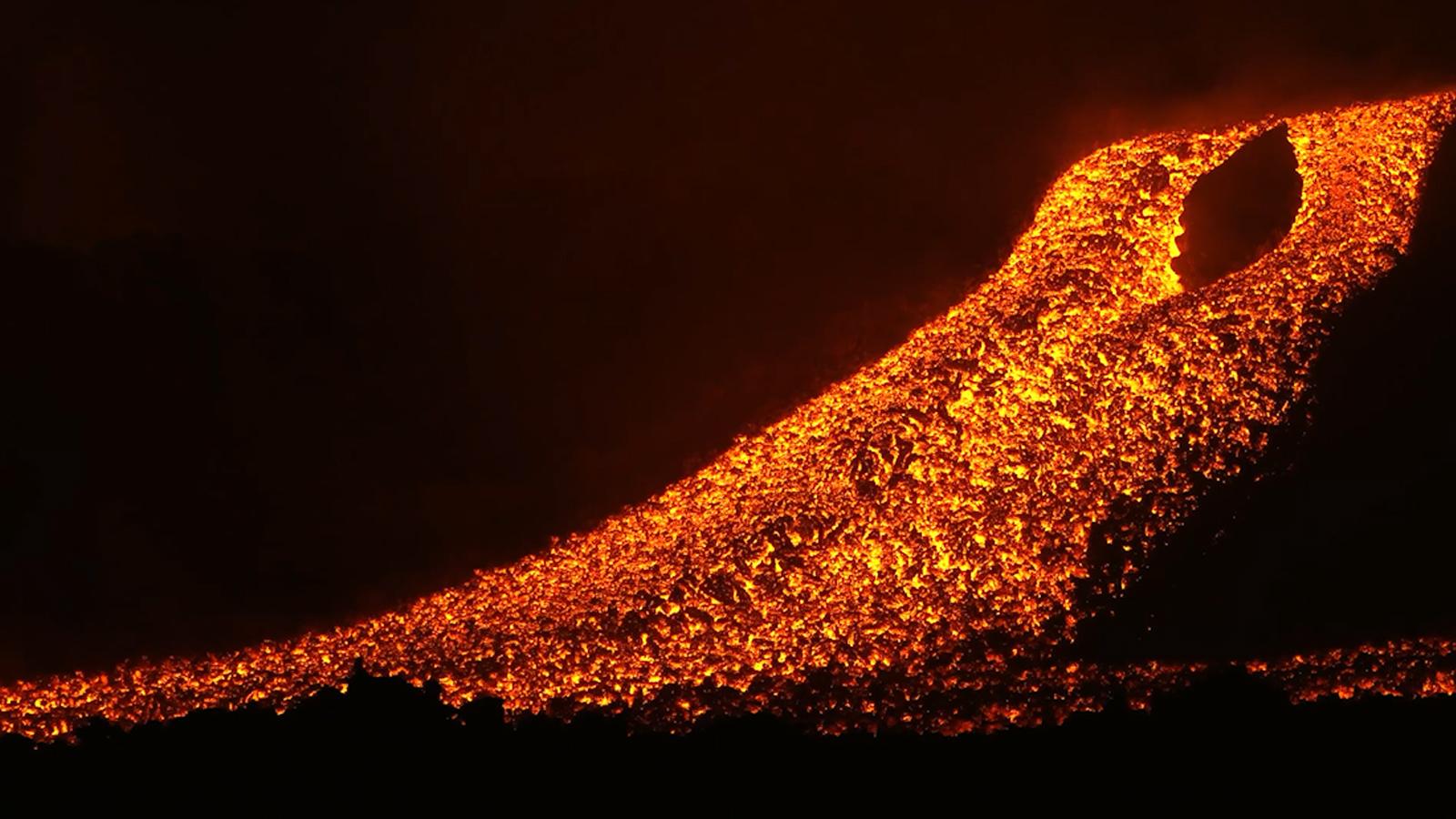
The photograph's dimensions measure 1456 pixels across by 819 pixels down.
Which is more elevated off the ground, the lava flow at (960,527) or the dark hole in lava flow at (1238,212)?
the dark hole in lava flow at (1238,212)

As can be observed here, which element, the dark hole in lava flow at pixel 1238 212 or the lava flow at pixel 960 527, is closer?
the lava flow at pixel 960 527

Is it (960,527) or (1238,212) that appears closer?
(960,527)

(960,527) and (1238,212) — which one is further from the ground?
(1238,212)

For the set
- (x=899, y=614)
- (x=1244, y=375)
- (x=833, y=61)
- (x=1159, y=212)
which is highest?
(x=833, y=61)

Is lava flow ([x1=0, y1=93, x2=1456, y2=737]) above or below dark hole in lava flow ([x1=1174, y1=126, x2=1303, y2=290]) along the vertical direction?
below

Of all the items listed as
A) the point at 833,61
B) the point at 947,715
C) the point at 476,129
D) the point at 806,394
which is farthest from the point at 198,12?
the point at 947,715

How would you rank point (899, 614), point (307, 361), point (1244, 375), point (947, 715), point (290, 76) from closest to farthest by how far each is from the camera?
point (947, 715) → point (899, 614) → point (1244, 375) → point (307, 361) → point (290, 76)

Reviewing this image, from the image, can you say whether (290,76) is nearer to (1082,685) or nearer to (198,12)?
(198,12)

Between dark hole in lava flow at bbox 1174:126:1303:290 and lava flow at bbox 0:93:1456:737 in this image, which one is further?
dark hole in lava flow at bbox 1174:126:1303:290
